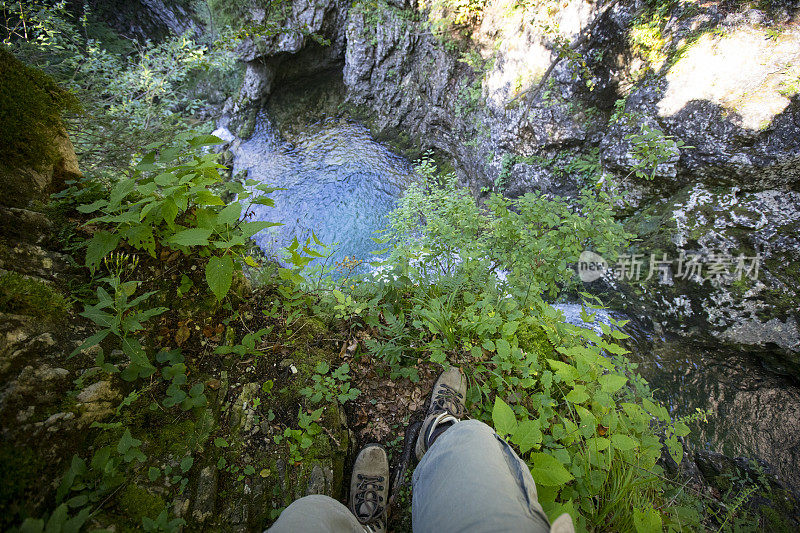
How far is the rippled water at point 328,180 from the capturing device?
782 centimetres

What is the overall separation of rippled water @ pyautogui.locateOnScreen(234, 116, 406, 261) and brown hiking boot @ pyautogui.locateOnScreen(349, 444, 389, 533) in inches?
209

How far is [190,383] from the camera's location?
196 cm

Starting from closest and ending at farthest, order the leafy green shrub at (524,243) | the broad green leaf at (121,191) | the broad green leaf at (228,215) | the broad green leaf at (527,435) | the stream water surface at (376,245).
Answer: the broad green leaf at (527,435)
the broad green leaf at (121,191)
the broad green leaf at (228,215)
the leafy green shrub at (524,243)
the stream water surface at (376,245)

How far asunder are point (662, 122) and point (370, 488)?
6789mm

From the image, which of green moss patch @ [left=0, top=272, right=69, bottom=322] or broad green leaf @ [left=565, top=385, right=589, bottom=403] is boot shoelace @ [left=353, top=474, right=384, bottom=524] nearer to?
broad green leaf @ [left=565, top=385, right=589, bottom=403]

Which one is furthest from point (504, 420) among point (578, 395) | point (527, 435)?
point (578, 395)

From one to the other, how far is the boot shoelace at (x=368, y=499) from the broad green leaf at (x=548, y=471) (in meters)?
1.05

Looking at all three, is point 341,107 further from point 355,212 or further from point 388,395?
point 388,395

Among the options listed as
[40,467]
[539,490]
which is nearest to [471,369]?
[539,490]

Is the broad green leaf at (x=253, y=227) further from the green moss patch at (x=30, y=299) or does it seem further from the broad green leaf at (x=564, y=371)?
the broad green leaf at (x=564, y=371)

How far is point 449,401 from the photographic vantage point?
236cm

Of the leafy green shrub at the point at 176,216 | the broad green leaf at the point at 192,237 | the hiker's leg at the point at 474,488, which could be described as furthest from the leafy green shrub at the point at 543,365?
the broad green leaf at the point at 192,237

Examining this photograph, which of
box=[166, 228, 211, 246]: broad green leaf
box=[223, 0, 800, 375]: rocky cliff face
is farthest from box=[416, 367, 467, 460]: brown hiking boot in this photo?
box=[223, 0, 800, 375]: rocky cliff face

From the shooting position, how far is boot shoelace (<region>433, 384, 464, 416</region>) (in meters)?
2.31
